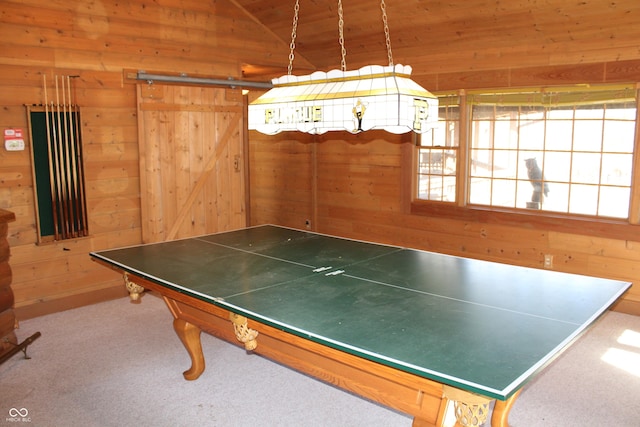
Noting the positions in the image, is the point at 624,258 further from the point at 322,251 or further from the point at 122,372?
the point at 122,372

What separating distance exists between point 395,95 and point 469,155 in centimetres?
315

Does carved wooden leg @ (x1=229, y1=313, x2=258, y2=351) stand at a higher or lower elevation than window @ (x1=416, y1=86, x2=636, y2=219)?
lower

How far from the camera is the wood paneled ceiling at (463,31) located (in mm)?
4355

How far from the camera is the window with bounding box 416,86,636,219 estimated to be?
4691 mm

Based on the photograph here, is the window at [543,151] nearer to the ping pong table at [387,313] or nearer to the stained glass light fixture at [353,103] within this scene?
→ the ping pong table at [387,313]

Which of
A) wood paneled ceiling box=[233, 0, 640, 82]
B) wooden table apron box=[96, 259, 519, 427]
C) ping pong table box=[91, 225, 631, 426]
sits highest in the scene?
wood paneled ceiling box=[233, 0, 640, 82]

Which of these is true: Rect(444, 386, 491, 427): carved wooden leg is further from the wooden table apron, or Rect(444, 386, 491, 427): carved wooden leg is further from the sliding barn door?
the sliding barn door

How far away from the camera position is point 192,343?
3.54 metres

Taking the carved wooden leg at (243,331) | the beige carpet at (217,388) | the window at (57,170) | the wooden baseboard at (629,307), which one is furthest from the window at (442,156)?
the carved wooden leg at (243,331)

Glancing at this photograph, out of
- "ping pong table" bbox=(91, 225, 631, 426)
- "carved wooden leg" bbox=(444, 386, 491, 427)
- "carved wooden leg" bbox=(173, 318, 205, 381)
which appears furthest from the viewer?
"carved wooden leg" bbox=(173, 318, 205, 381)

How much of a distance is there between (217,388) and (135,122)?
289 centimetres

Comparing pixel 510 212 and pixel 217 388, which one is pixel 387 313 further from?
pixel 510 212

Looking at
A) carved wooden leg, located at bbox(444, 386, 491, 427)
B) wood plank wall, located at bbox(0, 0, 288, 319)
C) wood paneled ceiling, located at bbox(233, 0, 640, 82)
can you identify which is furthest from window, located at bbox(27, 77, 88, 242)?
carved wooden leg, located at bbox(444, 386, 491, 427)

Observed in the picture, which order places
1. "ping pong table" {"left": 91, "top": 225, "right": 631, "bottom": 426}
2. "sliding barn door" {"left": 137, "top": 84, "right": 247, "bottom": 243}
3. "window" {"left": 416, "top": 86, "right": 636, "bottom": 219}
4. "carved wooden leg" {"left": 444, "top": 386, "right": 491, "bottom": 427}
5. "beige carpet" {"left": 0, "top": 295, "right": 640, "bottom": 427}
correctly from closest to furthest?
"carved wooden leg" {"left": 444, "top": 386, "right": 491, "bottom": 427} < "ping pong table" {"left": 91, "top": 225, "right": 631, "bottom": 426} < "beige carpet" {"left": 0, "top": 295, "right": 640, "bottom": 427} < "window" {"left": 416, "top": 86, "right": 636, "bottom": 219} < "sliding barn door" {"left": 137, "top": 84, "right": 247, "bottom": 243}
